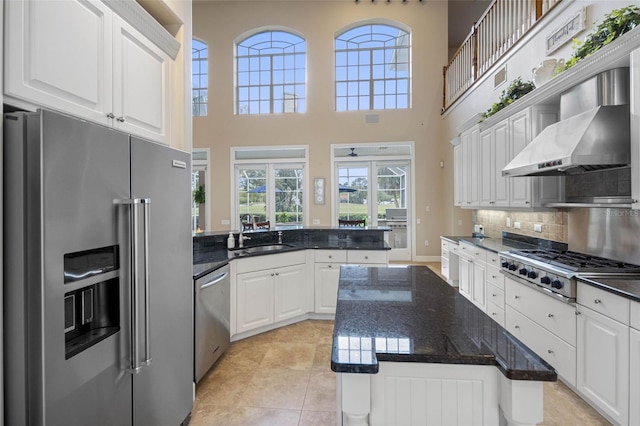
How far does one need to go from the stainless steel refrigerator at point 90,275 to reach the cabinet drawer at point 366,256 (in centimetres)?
219

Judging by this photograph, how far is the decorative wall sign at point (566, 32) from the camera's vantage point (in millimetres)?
2996

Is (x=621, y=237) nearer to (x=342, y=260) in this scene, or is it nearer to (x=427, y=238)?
(x=342, y=260)

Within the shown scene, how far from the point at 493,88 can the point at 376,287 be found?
4.38 metres

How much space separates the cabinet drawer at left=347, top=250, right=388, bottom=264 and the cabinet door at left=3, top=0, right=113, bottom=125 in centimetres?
278

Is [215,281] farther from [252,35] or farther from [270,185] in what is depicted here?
[252,35]

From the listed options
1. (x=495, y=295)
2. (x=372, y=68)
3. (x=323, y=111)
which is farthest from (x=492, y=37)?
(x=495, y=295)

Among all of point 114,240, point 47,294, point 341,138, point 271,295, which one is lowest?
point 271,295

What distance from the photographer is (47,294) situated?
1.04 meters

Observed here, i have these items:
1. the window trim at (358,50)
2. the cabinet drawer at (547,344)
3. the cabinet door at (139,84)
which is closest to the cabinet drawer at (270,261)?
the cabinet door at (139,84)

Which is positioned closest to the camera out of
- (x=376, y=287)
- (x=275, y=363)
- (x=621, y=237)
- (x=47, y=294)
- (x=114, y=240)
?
(x=47, y=294)

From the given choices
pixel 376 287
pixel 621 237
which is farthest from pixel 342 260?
pixel 621 237

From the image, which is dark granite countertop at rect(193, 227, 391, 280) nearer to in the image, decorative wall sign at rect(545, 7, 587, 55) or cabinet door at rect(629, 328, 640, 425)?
cabinet door at rect(629, 328, 640, 425)

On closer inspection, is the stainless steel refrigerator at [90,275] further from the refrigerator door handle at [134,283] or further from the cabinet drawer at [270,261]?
the cabinet drawer at [270,261]

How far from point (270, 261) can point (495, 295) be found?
2.34m
